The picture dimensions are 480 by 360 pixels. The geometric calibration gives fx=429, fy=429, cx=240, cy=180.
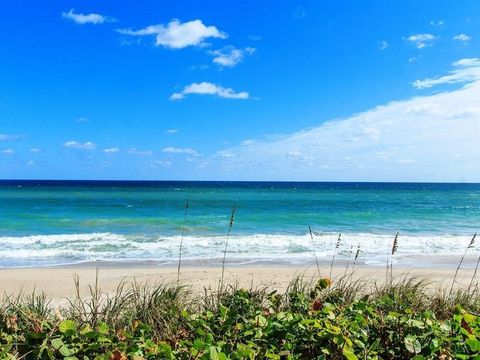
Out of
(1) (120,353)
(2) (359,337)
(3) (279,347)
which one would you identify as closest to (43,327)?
(1) (120,353)

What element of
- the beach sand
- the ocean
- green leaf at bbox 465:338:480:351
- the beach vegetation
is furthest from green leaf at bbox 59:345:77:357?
the ocean

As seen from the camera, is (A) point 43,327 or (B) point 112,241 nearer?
(A) point 43,327

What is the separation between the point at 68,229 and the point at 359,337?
22202 mm

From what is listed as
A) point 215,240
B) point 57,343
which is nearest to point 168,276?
point 215,240

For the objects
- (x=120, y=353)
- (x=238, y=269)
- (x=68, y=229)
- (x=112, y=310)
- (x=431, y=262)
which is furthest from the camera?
(x=68, y=229)

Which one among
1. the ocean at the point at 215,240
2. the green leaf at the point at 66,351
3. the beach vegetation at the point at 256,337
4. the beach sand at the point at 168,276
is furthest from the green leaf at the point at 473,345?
the beach sand at the point at 168,276

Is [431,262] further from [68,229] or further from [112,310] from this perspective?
[68,229]

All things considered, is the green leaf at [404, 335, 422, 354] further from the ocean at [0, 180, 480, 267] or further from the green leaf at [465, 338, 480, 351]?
the ocean at [0, 180, 480, 267]

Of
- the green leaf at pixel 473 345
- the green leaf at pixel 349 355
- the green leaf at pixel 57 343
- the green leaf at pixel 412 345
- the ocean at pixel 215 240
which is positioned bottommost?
the ocean at pixel 215 240

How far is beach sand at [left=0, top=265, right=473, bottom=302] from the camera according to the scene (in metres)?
8.95

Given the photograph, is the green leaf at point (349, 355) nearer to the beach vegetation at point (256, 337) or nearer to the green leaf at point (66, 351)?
the beach vegetation at point (256, 337)

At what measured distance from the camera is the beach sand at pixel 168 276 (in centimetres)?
895

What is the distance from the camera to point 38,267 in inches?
471

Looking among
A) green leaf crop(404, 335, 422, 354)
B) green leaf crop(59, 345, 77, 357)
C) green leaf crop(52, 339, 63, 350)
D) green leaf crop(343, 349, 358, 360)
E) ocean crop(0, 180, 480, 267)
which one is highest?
green leaf crop(343, 349, 358, 360)
